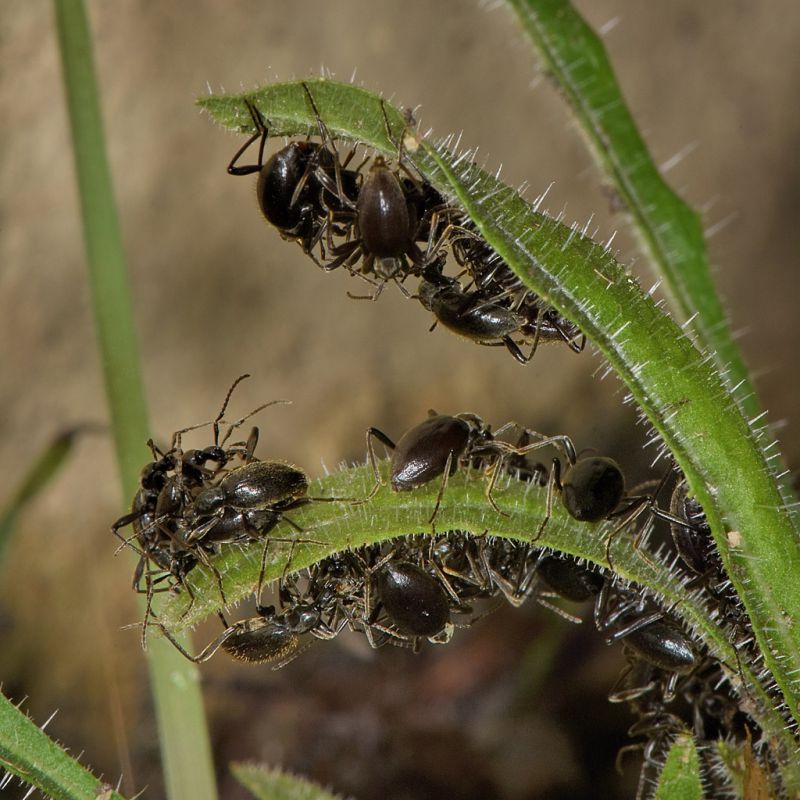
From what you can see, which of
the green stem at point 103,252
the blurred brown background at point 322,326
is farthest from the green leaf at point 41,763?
the blurred brown background at point 322,326

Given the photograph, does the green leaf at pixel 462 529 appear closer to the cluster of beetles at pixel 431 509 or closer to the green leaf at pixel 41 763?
the cluster of beetles at pixel 431 509

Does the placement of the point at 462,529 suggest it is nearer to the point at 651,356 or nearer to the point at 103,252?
the point at 651,356

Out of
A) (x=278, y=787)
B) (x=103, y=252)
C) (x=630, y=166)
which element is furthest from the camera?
(x=103, y=252)

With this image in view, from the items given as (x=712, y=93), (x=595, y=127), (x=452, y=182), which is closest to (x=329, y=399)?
(x=595, y=127)

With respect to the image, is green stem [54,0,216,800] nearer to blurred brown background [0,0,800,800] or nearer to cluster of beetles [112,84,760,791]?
blurred brown background [0,0,800,800]

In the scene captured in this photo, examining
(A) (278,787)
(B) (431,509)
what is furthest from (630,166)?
(A) (278,787)

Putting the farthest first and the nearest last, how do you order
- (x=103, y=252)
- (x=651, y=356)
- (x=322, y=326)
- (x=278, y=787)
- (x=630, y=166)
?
(x=322, y=326), (x=103, y=252), (x=630, y=166), (x=278, y=787), (x=651, y=356)

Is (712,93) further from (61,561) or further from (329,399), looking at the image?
(61,561)
